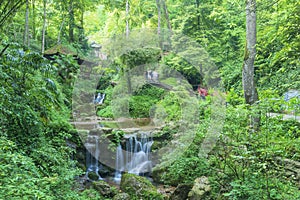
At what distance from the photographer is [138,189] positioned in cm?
537

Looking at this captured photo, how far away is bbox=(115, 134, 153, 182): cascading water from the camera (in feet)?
24.5

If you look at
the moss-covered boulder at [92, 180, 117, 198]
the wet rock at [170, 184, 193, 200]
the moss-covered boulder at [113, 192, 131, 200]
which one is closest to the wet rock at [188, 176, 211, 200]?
the wet rock at [170, 184, 193, 200]

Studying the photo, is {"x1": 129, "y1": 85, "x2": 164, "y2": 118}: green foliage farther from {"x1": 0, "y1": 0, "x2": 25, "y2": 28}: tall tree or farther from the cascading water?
{"x1": 0, "y1": 0, "x2": 25, "y2": 28}: tall tree

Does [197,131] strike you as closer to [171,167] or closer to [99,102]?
[171,167]

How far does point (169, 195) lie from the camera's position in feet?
18.4

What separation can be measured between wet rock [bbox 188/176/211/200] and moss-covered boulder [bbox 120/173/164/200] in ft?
2.66

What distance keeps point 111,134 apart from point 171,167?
2629mm

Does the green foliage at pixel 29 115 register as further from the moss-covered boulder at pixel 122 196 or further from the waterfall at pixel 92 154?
the waterfall at pixel 92 154

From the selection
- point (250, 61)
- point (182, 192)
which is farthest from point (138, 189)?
point (250, 61)

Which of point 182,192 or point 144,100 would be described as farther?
point 144,100

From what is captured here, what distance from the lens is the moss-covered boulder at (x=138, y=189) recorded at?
17.1ft

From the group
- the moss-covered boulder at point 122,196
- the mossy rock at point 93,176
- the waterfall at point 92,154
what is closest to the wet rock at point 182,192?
the moss-covered boulder at point 122,196

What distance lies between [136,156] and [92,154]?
4.16 feet

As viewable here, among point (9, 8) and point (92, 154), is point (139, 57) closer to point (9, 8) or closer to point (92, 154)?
point (92, 154)
